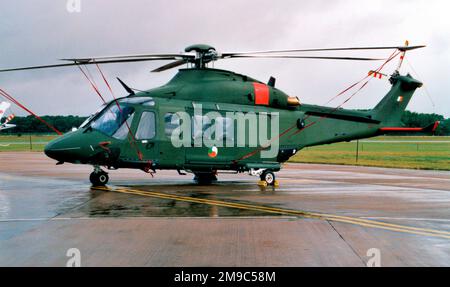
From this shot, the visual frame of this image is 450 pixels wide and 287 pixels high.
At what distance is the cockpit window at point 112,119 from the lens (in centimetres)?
1541

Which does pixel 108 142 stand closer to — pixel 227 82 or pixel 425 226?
pixel 227 82

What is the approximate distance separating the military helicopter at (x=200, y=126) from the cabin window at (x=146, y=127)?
3cm

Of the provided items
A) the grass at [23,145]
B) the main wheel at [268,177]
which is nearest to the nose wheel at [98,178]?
the main wheel at [268,177]

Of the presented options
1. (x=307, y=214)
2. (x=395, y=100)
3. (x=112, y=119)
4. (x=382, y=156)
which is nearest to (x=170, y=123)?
(x=112, y=119)

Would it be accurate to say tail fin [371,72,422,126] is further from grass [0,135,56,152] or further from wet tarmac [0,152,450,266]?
grass [0,135,56,152]

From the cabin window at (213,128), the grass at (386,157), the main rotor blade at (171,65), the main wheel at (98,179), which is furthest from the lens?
the grass at (386,157)

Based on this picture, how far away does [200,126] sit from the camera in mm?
16531

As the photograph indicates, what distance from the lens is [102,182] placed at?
16422 millimetres

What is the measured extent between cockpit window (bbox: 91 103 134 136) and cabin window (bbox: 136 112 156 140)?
Answer: 460 mm

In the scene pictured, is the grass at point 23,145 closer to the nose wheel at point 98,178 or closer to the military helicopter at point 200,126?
the nose wheel at point 98,178

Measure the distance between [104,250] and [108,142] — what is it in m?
8.46

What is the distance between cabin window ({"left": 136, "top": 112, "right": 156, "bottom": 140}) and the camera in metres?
15.7

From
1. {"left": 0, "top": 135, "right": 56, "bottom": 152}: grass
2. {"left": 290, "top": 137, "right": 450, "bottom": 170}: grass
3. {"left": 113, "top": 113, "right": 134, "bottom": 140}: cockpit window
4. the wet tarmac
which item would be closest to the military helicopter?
{"left": 113, "top": 113, "right": 134, "bottom": 140}: cockpit window

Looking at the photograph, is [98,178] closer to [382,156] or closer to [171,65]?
[171,65]
